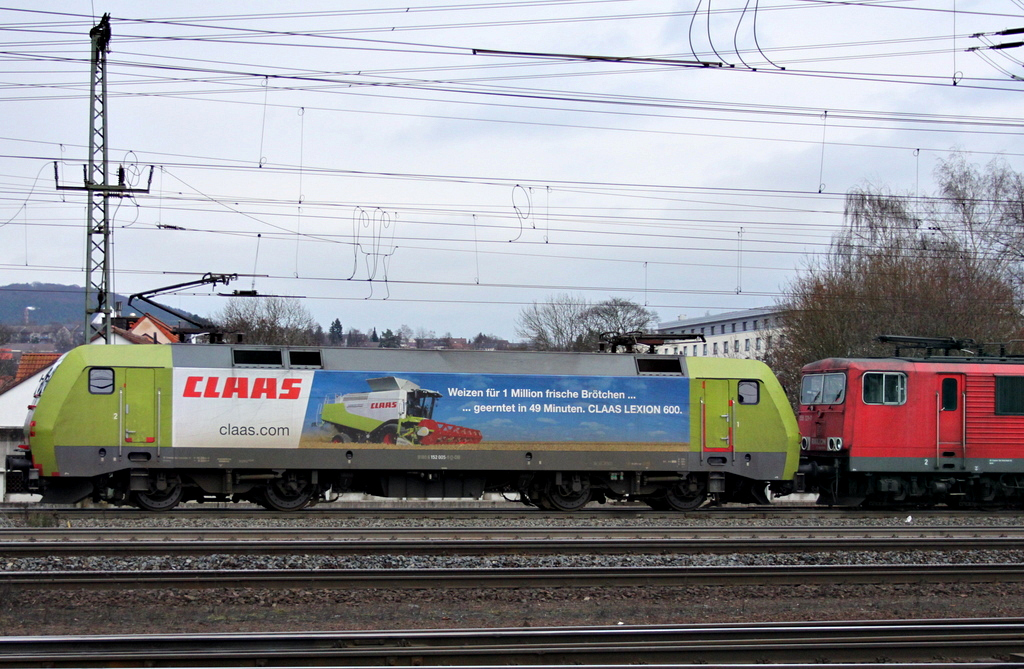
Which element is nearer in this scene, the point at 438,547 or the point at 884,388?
the point at 438,547

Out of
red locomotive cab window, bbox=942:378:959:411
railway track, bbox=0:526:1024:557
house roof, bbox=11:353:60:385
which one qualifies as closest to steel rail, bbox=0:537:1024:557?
railway track, bbox=0:526:1024:557

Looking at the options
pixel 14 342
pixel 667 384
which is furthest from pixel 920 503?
pixel 14 342

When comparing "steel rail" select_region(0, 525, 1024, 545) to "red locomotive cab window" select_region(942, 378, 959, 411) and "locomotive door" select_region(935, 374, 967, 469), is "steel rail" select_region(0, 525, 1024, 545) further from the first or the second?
"red locomotive cab window" select_region(942, 378, 959, 411)

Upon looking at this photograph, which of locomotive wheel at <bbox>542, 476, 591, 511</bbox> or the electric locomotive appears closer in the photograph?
the electric locomotive

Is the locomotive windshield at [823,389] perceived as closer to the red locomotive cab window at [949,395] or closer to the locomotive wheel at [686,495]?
the red locomotive cab window at [949,395]

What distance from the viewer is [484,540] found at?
13.5m

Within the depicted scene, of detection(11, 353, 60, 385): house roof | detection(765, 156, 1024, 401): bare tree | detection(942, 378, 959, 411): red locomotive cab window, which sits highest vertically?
detection(765, 156, 1024, 401): bare tree

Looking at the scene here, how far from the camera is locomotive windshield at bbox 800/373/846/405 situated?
20.3 metres

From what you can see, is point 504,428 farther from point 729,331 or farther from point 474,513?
point 729,331

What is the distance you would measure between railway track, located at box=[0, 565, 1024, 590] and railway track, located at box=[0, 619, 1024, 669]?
2388 millimetres

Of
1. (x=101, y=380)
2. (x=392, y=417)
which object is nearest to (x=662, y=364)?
(x=392, y=417)

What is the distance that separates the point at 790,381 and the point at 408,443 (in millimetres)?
29789

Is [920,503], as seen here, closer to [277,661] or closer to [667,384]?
[667,384]

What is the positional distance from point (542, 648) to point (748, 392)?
1255 centimetres
